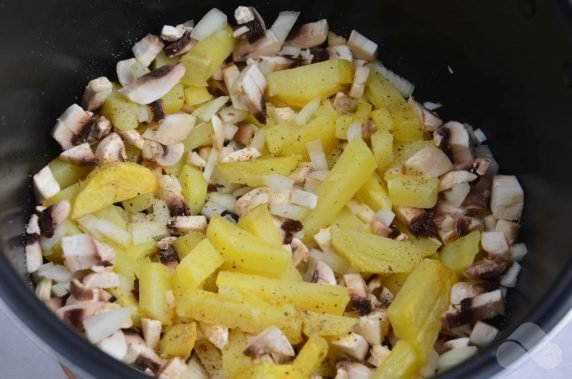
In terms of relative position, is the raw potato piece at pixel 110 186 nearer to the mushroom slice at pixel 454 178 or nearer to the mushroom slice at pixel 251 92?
the mushroom slice at pixel 251 92

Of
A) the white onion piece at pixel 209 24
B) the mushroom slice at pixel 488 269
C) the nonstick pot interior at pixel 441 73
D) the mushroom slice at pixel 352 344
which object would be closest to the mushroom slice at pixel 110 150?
the nonstick pot interior at pixel 441 73

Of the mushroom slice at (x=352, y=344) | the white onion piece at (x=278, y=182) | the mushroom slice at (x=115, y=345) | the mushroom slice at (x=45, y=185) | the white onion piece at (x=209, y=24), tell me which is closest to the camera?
the mushroom slice at (x=115, y=345)

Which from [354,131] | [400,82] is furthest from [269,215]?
[400,82]

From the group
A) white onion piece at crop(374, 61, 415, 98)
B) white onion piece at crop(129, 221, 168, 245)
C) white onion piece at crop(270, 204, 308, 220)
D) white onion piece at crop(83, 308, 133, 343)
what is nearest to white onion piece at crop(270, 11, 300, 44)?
white onion piece at crop(374, 61, 415, 98)

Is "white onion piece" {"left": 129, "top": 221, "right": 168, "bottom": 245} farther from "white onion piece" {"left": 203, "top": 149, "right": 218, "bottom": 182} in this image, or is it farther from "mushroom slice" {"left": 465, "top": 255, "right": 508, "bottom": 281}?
"mushroom slice" {"left": 465, "top": 255, "right": 508, "bottom": 281}

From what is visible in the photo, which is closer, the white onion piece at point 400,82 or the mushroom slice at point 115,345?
the mushroom slice at point 115,345

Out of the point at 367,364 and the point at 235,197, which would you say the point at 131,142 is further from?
the point at 367,364

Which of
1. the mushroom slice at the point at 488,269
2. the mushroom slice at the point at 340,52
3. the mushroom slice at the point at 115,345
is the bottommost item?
the mushroom slice at the point at 115,345

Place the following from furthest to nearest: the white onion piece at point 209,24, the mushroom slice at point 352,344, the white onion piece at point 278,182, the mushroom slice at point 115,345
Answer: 1. the white onion piece at point 209,24
2. the white onion piece at point 278,182
3. the mushroom slice at point 352,344
4. the mushroom slice at point 115,345
